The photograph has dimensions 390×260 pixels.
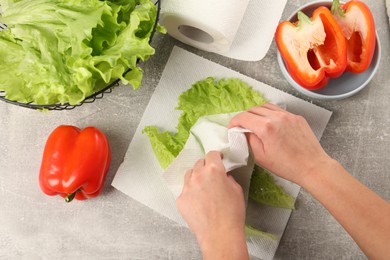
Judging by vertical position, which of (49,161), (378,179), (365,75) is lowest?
(49,161)

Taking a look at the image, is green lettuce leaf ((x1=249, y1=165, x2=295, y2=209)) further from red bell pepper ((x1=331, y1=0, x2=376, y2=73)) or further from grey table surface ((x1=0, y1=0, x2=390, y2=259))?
red bell pepper ((x1=331, y1=0, x2=376, y2=73))

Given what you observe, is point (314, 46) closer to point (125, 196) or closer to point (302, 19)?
point (302, 19)

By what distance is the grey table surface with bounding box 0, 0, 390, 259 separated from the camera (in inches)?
42.0

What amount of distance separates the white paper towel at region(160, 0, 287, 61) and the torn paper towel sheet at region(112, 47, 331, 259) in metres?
0.04

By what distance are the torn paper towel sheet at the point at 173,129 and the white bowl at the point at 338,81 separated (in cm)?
4

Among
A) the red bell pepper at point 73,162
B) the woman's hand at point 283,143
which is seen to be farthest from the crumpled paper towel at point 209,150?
the red bell pepper at point 73,162

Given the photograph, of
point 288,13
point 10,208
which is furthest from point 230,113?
point 10,208

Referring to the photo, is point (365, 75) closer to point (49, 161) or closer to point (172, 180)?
point (172, 180)

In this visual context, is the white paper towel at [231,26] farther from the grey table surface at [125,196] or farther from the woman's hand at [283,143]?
the woman's hand at [283,143]

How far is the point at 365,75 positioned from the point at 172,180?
17.4 inches

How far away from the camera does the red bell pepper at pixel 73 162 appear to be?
3.32 feet

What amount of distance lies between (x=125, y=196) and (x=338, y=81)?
1.64 ft

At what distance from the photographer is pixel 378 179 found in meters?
1.07

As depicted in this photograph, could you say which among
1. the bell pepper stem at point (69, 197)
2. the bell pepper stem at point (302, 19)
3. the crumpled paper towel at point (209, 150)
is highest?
the bell pepper stem at point (302, 19)
